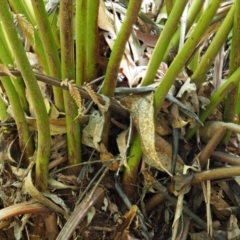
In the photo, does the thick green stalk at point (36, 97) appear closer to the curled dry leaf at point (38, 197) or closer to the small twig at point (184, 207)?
the curled dry leaf at point (38, 197)

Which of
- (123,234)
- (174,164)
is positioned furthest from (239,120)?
(123,234)

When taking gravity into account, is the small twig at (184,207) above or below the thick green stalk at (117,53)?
below

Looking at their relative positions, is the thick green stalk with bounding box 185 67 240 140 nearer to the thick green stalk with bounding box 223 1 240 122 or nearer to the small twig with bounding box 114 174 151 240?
the thick green stalk with bounding box 223 1 240 122

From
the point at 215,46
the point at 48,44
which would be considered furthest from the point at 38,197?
the point at 215,46

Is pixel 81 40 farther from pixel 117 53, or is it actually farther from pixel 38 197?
pixel 38 197

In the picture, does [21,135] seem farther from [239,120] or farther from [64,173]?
[239,120]

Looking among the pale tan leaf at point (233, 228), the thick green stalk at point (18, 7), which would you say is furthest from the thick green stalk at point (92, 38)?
the pale tan leaf at point (233, 228)

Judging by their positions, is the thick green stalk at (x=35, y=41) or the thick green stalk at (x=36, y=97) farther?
the thick green stalk at (x=35, y=41)

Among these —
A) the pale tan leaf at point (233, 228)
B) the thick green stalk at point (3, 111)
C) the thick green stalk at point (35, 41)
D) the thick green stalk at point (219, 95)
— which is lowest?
the pale tan leaf at point (233, 228)
